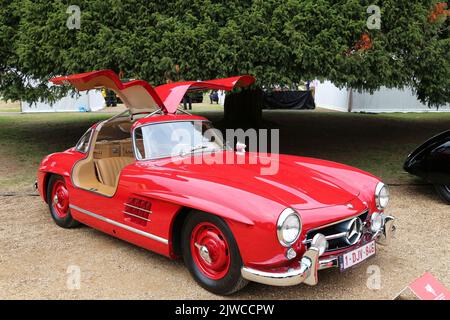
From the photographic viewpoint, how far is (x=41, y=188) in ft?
17.4

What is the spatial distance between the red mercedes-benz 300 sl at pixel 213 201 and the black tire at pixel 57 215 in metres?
0.02

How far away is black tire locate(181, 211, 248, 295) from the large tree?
12.5 feet

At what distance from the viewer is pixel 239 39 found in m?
6.64

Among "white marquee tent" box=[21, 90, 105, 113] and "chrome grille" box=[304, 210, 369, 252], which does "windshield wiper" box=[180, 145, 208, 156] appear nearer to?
"chrome grille" box=[304, 210, 369, 252]

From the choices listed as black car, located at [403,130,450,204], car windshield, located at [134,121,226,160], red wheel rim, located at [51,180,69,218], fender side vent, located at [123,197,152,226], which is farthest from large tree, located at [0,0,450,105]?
fender side vent, located at [123,197,152,226]

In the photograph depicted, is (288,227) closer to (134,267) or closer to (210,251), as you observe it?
(210,251)

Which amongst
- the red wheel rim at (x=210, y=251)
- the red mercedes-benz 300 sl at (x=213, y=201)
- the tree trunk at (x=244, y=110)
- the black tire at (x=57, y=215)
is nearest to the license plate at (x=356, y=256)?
the red mercedes-benz 300 sl at (x=213, y=201)

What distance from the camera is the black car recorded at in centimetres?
561

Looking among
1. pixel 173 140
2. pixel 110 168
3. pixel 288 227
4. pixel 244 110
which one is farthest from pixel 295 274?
pixel 244 110

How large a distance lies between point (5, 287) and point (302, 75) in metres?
5.22

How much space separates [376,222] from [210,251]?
55.2 inches

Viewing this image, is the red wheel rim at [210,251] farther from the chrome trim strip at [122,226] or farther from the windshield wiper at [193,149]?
the windshield wiper at [193,149]

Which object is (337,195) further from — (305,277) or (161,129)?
(161,129)

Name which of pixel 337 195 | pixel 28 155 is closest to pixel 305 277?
pixel 337 195
